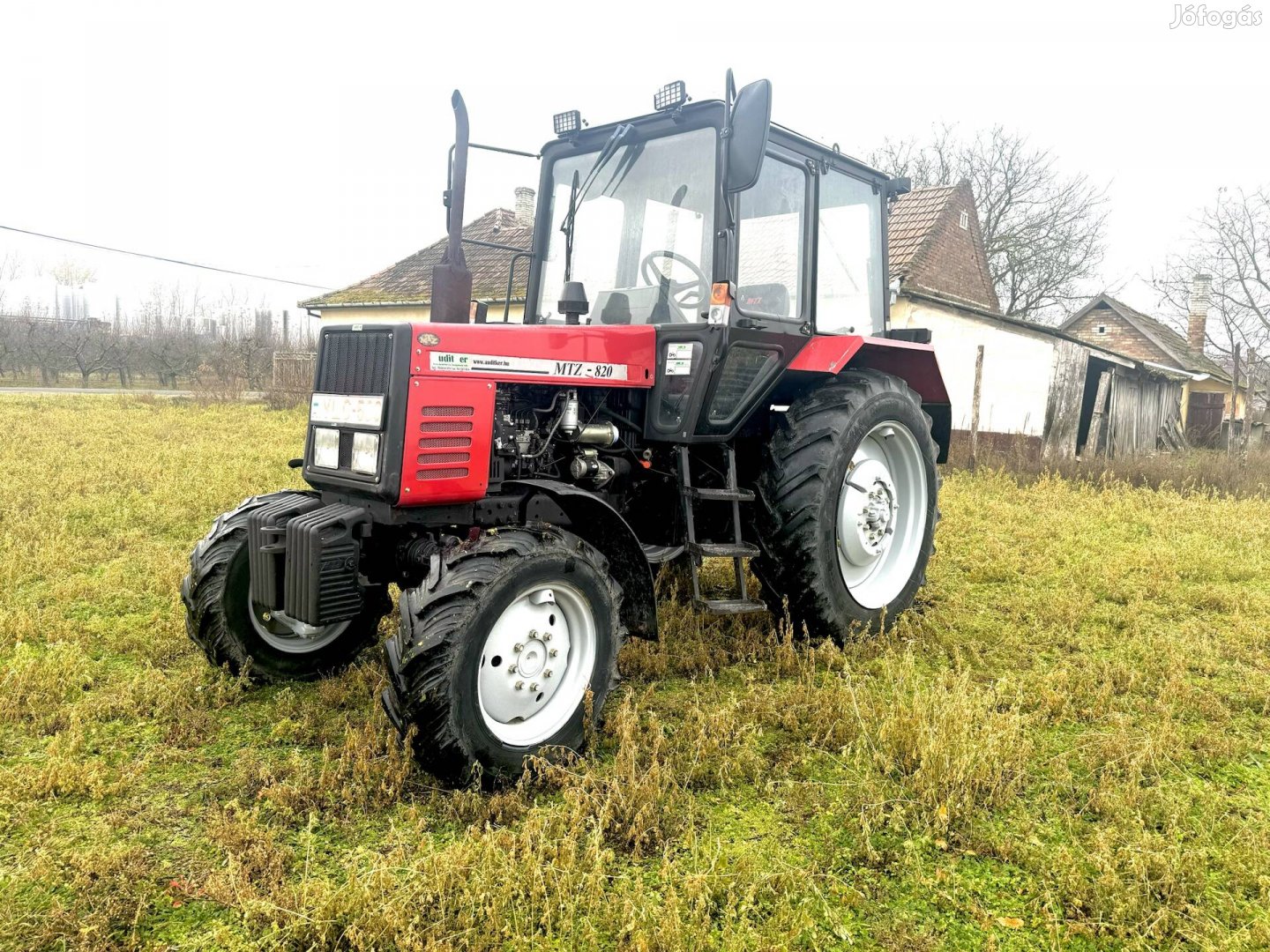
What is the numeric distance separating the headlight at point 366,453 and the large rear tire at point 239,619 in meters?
0.43

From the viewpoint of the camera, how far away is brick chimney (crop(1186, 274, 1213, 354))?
90.8 feet

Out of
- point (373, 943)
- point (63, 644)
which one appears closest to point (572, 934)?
point (373, 943)

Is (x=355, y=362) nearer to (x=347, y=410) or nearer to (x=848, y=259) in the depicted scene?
(x=347, y=410)

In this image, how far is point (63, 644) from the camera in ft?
12.9

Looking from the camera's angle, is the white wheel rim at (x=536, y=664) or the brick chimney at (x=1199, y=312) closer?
the white wheel rim at (x=536, y=664)

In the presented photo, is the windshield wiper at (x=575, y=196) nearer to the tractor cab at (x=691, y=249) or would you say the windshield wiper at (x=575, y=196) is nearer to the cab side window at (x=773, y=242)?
the tractor cab at (x=691, y=249)

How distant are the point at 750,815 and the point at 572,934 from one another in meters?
0.82

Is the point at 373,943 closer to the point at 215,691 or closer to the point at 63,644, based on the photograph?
the point at 215,691

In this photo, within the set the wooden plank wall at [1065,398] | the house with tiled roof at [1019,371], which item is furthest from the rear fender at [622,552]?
the wooden plank wall at [1065,398]

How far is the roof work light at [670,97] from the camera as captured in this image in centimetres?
367

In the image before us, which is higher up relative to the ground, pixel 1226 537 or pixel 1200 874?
pixel 1226 537

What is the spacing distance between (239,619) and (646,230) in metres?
2.45

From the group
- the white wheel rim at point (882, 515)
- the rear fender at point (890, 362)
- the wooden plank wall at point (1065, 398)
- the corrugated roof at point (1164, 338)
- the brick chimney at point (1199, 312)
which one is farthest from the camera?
the brick chimney at point (1199, 312)

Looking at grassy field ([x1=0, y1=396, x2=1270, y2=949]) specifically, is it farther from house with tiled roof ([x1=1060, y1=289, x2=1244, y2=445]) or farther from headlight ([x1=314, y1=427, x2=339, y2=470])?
house with tiled roof ([x1=1060, y1=289, x2=1244, y2=445])
